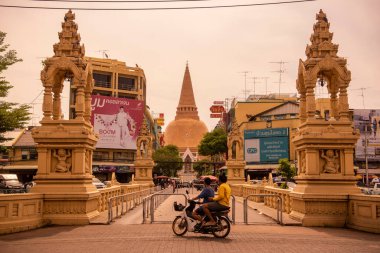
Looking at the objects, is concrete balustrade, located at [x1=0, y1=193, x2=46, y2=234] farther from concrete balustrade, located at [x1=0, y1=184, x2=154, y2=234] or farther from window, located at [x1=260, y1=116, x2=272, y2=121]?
window, located at [x1=260, y1=116, x2=272, y2=121]

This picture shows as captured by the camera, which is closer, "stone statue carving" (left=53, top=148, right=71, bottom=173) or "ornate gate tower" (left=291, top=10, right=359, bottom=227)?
"ornate gate tower" (left=291, top=10, right=359, bottom=227)

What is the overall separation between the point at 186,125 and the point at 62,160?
439 ft

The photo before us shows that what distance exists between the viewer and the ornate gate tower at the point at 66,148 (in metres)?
15.0

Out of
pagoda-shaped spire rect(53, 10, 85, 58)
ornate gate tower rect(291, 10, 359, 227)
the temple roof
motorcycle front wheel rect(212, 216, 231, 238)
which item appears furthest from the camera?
the temple roof

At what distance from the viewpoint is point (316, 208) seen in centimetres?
1470

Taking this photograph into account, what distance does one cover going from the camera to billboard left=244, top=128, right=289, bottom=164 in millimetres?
64938

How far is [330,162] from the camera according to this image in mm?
15211

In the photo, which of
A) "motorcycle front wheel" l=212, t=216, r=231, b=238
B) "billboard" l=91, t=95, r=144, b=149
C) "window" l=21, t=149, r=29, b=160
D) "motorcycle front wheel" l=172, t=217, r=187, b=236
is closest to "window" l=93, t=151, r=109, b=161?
"billboard" l=91, t=95, r=144, b=149

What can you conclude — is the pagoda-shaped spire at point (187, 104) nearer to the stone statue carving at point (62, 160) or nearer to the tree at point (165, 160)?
the tree at point (165, 160)

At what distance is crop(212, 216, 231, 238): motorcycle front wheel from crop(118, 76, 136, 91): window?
65.1 m

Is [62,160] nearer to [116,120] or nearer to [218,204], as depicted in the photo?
[218,204]

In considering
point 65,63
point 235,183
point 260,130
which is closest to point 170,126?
point 260,130

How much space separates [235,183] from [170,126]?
4585 inches

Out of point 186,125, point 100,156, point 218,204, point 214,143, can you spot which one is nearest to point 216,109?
point 214,143
